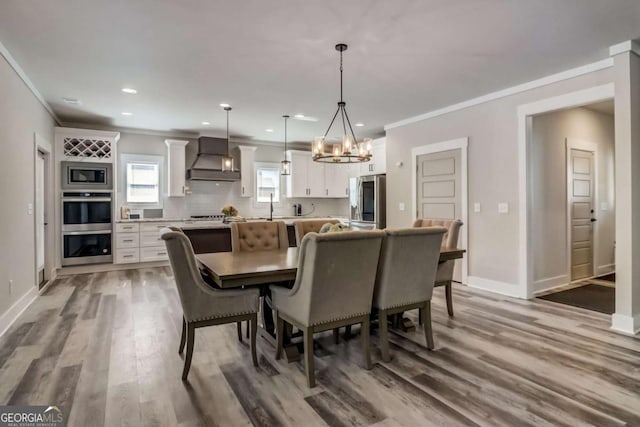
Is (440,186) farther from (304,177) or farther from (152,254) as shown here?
(152,254)

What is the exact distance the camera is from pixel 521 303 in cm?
404

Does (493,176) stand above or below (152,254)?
above

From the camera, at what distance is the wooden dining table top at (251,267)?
2.25 m

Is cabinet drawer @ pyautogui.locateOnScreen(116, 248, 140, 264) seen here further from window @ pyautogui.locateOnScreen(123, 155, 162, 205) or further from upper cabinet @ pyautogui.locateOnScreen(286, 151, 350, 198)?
upper cabinet @ pyautogui.locateOnScreen(286, 151, 350, 198)

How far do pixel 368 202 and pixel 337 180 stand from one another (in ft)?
5.98

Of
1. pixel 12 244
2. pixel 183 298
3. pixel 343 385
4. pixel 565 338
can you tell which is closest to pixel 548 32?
pixel 565 338

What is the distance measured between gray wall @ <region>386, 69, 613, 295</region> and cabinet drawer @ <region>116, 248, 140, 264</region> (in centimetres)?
531

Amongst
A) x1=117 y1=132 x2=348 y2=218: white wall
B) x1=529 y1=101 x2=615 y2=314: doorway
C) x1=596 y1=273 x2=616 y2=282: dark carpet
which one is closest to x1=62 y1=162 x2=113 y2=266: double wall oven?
x1=117 y1=132 x2=348 y2=218: white wall

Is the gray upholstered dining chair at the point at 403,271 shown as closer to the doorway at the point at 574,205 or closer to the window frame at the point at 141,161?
the doorway at the point at 574,205

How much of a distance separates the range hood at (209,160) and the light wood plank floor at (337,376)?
3531mm

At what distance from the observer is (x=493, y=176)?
14.9 ft

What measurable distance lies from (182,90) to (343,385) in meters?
3.75

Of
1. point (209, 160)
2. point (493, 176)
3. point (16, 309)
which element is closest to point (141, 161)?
point (209, 160)

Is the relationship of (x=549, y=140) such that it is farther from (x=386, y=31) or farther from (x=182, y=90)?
(x=182, y=90)
